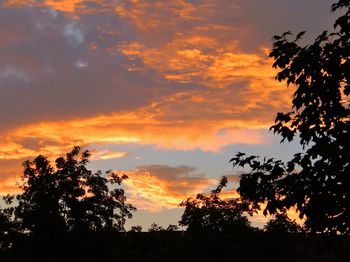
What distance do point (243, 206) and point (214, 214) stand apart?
3137cm

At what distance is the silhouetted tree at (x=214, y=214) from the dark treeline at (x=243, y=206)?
0.27 feet

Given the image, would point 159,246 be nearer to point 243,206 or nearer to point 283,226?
point 283,226

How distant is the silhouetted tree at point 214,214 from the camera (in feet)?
159

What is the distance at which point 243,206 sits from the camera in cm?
1742

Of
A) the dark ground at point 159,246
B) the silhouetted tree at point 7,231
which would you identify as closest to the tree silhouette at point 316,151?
the dark ground at point 159,246

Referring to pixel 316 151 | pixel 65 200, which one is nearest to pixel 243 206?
pixel 316 151

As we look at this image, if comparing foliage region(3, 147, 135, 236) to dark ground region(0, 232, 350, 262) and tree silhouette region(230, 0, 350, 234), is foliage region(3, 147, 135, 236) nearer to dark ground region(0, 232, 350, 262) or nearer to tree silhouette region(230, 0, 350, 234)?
dark ground region(0, 232, 350, 262)

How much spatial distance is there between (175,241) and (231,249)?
5207mm

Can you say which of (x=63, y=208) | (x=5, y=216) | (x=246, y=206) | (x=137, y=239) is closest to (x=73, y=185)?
(x=63, y=208)

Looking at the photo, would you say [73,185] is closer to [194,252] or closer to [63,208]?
[63,208]

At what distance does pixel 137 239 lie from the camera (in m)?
49.8

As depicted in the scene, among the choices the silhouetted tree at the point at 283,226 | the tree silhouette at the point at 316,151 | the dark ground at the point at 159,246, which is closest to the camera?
the tree silhouette at the point at 316,151

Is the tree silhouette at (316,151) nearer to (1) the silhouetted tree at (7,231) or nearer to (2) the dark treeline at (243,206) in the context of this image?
(2) the dark treeline at (243,206)

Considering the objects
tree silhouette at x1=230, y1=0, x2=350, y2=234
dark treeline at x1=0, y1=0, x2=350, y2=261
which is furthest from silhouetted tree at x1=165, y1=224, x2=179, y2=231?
tree silhouette at x1=230, y1=0, x2=350, y2=234
